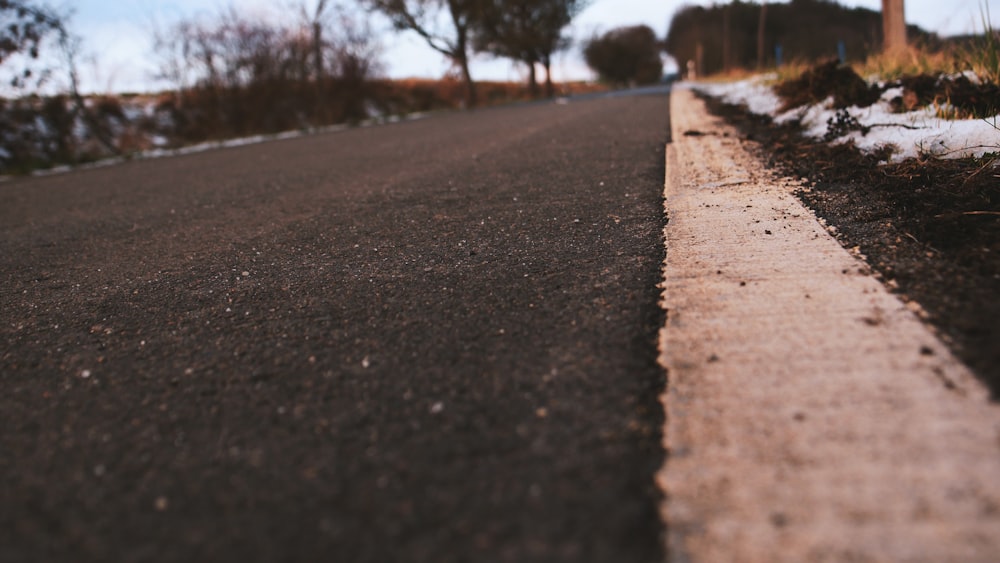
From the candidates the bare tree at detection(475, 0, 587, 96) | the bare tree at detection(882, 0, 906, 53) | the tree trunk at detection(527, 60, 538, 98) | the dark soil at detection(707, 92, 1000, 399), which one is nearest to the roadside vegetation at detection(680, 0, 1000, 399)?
the dark soil at detection(707, 92, 1000, 399)

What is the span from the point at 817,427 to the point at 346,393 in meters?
0.92

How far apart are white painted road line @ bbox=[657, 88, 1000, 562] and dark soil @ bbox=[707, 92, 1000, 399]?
6cm

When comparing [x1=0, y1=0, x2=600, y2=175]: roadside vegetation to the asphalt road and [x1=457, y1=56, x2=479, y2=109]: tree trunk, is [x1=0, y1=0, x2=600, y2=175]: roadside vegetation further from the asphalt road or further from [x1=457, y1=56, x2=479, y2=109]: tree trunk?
the asphalt road

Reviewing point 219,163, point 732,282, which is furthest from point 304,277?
point 219,163

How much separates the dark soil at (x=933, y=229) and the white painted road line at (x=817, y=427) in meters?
0.06

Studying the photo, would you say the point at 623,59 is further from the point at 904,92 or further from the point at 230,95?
the point at 904,92

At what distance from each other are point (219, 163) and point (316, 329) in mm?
6248

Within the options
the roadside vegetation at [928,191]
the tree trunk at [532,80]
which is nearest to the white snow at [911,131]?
the roadside vegetation at [928,191]

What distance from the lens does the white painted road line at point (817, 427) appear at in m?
0.80

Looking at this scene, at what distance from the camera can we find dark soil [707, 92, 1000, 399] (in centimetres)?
123

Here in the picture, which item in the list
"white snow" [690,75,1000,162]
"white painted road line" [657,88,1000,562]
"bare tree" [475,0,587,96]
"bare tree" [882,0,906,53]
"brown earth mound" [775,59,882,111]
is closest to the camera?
"white painted road line" [657,88,1000,562]

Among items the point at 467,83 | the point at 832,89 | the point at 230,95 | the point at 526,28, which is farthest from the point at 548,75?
the point at 832,89

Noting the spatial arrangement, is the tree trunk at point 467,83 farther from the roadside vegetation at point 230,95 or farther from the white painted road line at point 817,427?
the white painted road line at point 817,427

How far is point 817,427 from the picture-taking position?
3.30ft
